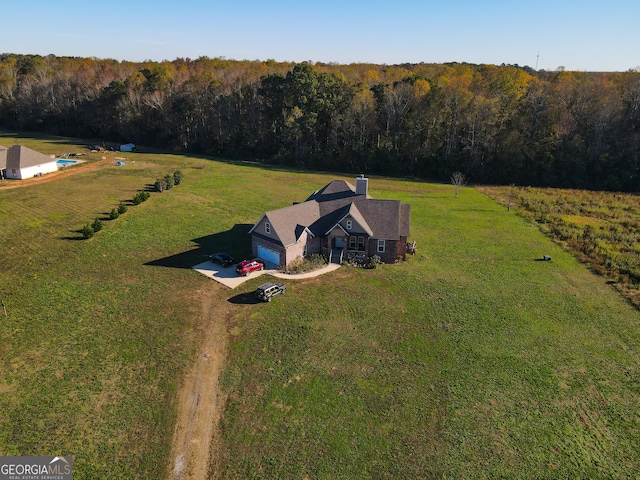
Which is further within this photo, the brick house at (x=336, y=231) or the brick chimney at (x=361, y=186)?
the brick chimney at (x=361, y=186)

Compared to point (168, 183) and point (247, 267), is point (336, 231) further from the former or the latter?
point (168, 183)

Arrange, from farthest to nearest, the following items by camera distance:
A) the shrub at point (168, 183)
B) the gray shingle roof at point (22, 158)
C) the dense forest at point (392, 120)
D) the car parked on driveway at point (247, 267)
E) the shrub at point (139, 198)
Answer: the dense forest at point (392, 120) → the gray shingle roof at point (22, 158) → the shrub at point (168, 183) → the shrub at point (139, 198) → the car parked on driveway at point (247, 267)

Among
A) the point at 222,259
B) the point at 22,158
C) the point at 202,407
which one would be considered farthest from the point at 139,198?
the point at 202,407

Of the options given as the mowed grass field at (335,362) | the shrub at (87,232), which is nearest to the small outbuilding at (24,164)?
the mowed grass field at (335,362)

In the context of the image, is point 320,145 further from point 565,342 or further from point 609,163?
point 565,342

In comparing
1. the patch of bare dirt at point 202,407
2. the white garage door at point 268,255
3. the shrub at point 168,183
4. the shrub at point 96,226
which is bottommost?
the patch of bare dirt at point 202,407

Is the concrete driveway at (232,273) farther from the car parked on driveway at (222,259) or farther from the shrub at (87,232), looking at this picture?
the shrub at (87,232)

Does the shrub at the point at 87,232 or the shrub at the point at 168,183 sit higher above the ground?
the shrub at the point at 168,183

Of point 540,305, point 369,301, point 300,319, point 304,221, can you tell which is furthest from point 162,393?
point 540,305
